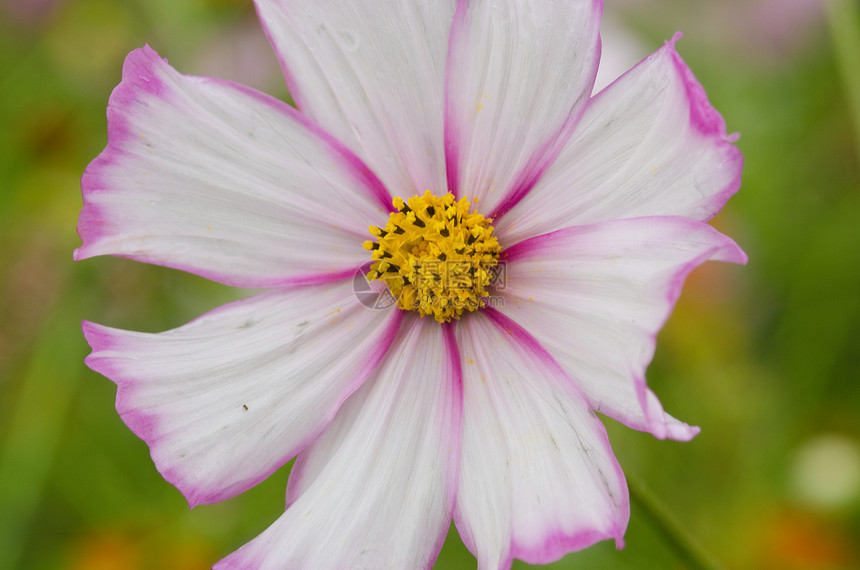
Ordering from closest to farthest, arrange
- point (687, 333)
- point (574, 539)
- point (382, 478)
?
1. point (574, 539)
2. point (382, 478)
3. point (687, 333)

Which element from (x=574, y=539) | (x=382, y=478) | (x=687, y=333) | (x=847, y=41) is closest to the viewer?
(x=574, y=539)

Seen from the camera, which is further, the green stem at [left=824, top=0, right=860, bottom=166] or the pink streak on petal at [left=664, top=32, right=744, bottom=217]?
the green stem at [left=824, top=0, right=860, bottom=166]

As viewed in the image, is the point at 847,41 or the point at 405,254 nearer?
the point at 405,254

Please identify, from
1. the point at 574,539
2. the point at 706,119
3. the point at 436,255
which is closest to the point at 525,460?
the point at 574,539

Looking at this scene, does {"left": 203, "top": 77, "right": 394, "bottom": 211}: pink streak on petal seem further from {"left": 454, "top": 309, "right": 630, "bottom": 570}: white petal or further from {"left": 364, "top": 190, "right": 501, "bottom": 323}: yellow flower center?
{"left": 454, "top": 309, "right": 630, "bottom": 570}: white petal

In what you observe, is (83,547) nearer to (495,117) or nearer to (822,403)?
(495,117)

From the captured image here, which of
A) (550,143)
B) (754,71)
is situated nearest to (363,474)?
(550,143)

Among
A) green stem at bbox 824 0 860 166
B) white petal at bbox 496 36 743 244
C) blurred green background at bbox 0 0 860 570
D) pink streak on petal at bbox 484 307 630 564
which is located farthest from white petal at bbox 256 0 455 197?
green stem at bbox 824 0 860 166

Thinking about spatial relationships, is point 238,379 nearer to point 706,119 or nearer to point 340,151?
point 340,151
